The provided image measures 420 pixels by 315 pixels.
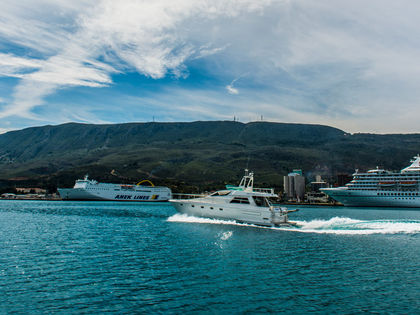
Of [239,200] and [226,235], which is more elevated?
[239,200]

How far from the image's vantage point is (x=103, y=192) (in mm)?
147375

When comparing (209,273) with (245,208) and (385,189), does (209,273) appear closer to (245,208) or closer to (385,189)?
(245,208)

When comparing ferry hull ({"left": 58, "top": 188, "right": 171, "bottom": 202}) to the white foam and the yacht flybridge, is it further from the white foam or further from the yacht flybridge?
the white foam

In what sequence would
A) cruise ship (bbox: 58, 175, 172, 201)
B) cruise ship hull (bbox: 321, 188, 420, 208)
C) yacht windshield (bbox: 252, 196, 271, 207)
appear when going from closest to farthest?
yacht windshield (bbox: 252, 196, 271, 207) < cruise ship hull (bbox: 321, 188, 420, 208) < cruise ship (bbox: 58, 175, 172, 201)

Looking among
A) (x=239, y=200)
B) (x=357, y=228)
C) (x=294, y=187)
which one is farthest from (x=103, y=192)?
(x=357, y=228)

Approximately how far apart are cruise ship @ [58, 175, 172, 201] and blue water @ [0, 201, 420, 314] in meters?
114

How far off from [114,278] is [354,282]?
13636 mm

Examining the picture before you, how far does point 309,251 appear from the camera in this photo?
1088 inches

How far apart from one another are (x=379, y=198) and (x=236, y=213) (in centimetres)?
8426

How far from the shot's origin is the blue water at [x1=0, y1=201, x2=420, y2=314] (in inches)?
616

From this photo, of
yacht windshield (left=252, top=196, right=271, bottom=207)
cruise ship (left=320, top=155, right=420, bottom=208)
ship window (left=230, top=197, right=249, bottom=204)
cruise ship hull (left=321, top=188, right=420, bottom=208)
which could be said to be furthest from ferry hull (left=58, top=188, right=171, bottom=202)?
yacht windshield (left=252, top=196, right=271, bottom=207)

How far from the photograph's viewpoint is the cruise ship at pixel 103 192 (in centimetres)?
14562

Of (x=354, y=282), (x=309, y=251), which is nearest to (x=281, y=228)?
(x=309, y=251)

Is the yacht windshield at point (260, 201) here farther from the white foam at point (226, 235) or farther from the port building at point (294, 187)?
the port building at point (294, 187)
